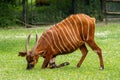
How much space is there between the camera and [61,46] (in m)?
11.3

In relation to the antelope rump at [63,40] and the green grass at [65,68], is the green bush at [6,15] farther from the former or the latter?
the antelope rump at [63,40]

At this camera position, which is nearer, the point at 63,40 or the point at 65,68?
the point at 63,40

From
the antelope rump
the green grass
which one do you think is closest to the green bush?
the green grass

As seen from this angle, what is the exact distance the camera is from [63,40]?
11.4 m

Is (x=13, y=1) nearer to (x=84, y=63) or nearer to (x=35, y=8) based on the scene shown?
(x=35, y=8)

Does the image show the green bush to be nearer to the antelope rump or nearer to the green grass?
the green grass

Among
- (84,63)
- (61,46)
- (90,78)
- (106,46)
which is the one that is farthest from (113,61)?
(106,46)

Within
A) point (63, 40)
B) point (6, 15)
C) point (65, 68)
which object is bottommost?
point (6, 15)

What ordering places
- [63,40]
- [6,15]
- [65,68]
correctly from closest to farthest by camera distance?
[63,40] → [65,68] → [6,15]

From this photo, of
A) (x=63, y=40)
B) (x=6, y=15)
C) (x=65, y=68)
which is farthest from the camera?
(x=6, y=15)

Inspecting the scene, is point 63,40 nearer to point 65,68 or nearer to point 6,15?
point 65,68

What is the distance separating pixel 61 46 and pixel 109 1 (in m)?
18.2

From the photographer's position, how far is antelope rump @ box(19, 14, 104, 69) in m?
11.1

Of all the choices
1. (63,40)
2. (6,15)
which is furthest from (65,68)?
(6,15)
